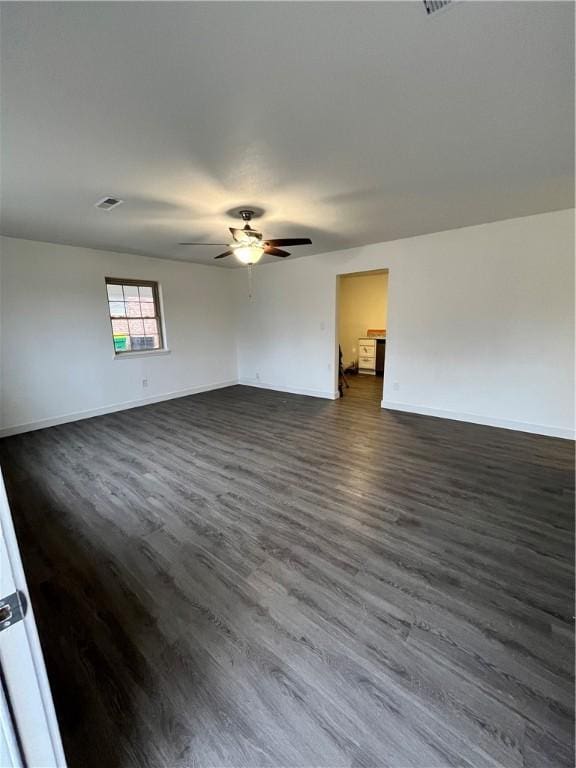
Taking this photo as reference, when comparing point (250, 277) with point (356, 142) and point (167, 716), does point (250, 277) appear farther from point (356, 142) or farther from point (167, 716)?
point (167, 716)

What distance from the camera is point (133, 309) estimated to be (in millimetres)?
5371

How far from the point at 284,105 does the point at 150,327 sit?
4.74m

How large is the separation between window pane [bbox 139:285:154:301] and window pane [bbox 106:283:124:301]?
35 centimetres

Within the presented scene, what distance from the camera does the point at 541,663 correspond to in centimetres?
136

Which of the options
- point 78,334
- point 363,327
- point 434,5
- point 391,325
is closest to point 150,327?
point 78,334

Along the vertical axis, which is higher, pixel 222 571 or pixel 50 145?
pixel 50 145

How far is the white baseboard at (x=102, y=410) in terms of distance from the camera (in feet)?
14.0

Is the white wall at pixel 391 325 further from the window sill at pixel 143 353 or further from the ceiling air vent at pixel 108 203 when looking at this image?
the ceiling air vent at pixel 108 203

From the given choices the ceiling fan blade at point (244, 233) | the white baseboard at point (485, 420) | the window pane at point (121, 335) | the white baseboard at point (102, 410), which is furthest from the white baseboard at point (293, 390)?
the ceiling fan blade at point (244, 233)

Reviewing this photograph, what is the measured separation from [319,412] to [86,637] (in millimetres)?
3807

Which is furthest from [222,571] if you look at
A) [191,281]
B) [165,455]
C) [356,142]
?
[191,281]

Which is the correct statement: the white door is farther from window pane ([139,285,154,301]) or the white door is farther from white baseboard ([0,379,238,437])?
window pane ([139,285,154,301])

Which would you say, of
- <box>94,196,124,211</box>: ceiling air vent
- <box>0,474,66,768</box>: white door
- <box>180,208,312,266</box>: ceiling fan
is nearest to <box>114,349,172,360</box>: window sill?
<box>94,196,124,211</box>: ceiling air vent

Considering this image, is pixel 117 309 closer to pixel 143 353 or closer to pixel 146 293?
pixel 146 293
